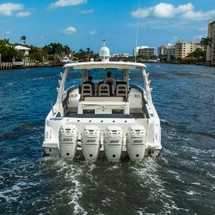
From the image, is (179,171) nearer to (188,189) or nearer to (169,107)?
(188,189)

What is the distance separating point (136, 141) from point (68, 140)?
1705mm

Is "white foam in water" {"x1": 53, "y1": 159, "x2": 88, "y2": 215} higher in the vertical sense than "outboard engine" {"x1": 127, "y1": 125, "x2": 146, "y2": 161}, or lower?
lower

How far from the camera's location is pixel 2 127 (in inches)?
723

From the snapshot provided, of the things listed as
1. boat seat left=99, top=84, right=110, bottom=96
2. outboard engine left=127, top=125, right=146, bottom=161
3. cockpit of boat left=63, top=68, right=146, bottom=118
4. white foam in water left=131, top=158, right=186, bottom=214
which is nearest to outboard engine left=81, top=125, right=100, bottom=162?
outboard engine left=127, top=125, right=146, bottom=161

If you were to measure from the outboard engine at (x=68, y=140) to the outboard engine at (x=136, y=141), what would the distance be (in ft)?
4.49

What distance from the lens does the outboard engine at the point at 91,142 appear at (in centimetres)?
1036

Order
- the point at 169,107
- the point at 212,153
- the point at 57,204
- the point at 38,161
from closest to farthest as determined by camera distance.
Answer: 1. the point at 57,204
2. the point at 38,161
3. the point at 212,153
4. the point at 169,107

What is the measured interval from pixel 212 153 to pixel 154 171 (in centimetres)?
353

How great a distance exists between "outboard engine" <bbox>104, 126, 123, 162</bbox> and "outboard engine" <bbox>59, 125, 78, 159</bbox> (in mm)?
795

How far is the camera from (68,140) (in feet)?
34.2

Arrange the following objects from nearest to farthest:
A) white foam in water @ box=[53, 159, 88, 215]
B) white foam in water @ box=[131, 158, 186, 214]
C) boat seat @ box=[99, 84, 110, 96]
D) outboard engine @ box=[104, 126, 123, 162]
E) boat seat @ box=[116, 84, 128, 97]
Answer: white foam in water @ box=[53, 159, 88, 215], white foam in water @ box=[131, 158, 186, 214], outboard engine @ box=[104, 126, 123, 162], boat seat @ box=[99, 84, 110, 96], boat seat @ box=[116, 84, 128, 97]

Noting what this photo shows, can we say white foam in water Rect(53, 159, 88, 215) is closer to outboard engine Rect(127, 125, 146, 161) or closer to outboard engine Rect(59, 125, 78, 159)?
outboard engine Rect(59, 125, 78, 159)

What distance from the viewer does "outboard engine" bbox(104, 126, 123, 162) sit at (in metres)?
10.4

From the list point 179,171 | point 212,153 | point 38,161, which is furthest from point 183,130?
point 38,161
